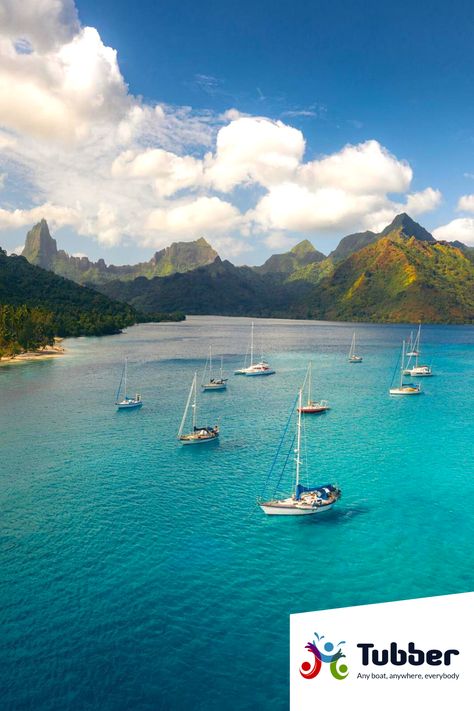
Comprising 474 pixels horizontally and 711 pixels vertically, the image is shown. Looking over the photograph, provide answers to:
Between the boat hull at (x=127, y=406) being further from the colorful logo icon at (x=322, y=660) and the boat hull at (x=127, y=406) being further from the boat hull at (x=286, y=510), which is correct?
the colorful logo icon at (x=322, y=660)

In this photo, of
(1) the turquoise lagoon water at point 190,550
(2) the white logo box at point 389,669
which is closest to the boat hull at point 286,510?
(1) the turquoise lagoon water at point 190,550

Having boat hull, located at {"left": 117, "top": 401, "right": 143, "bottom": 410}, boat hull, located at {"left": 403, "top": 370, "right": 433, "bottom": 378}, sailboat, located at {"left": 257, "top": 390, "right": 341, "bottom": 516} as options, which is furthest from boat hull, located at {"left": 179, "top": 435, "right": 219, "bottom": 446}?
boat hull, located at {"left": 403, "top": 370, "right": 433, "bottom": 378}

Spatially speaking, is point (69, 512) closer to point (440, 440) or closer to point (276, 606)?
point (276, 606)

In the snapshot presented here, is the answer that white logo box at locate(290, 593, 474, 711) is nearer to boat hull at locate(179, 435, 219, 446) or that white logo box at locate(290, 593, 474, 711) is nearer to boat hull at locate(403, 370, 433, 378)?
boat hull at locate(179, 435, 219, 446)

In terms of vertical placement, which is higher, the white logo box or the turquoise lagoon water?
the white logo box

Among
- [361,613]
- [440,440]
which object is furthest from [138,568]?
[440,440]

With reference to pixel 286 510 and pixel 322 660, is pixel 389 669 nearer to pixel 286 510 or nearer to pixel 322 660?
pixel 322 660
